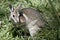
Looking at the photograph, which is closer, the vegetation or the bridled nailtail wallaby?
the vegetation

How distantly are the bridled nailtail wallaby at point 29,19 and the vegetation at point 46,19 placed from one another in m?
0.13

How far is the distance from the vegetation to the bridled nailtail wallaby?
126mm

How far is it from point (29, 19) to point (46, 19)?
1.46 feet

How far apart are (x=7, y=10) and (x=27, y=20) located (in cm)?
126

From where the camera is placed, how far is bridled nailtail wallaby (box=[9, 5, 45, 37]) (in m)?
3.95

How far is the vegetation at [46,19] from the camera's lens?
3.10 m

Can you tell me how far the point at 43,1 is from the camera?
163 inches

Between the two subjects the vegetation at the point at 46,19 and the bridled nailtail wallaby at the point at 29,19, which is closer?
the vegetation at the point at 46,19

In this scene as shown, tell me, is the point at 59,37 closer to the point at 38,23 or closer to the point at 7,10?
the point at 38,23

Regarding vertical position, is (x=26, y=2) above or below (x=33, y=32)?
above

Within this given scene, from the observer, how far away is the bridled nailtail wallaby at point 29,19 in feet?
13.0

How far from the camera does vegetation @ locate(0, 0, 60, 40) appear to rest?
122 inches

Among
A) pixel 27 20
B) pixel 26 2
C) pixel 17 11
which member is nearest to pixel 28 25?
pixel 27 20

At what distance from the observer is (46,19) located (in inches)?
147
